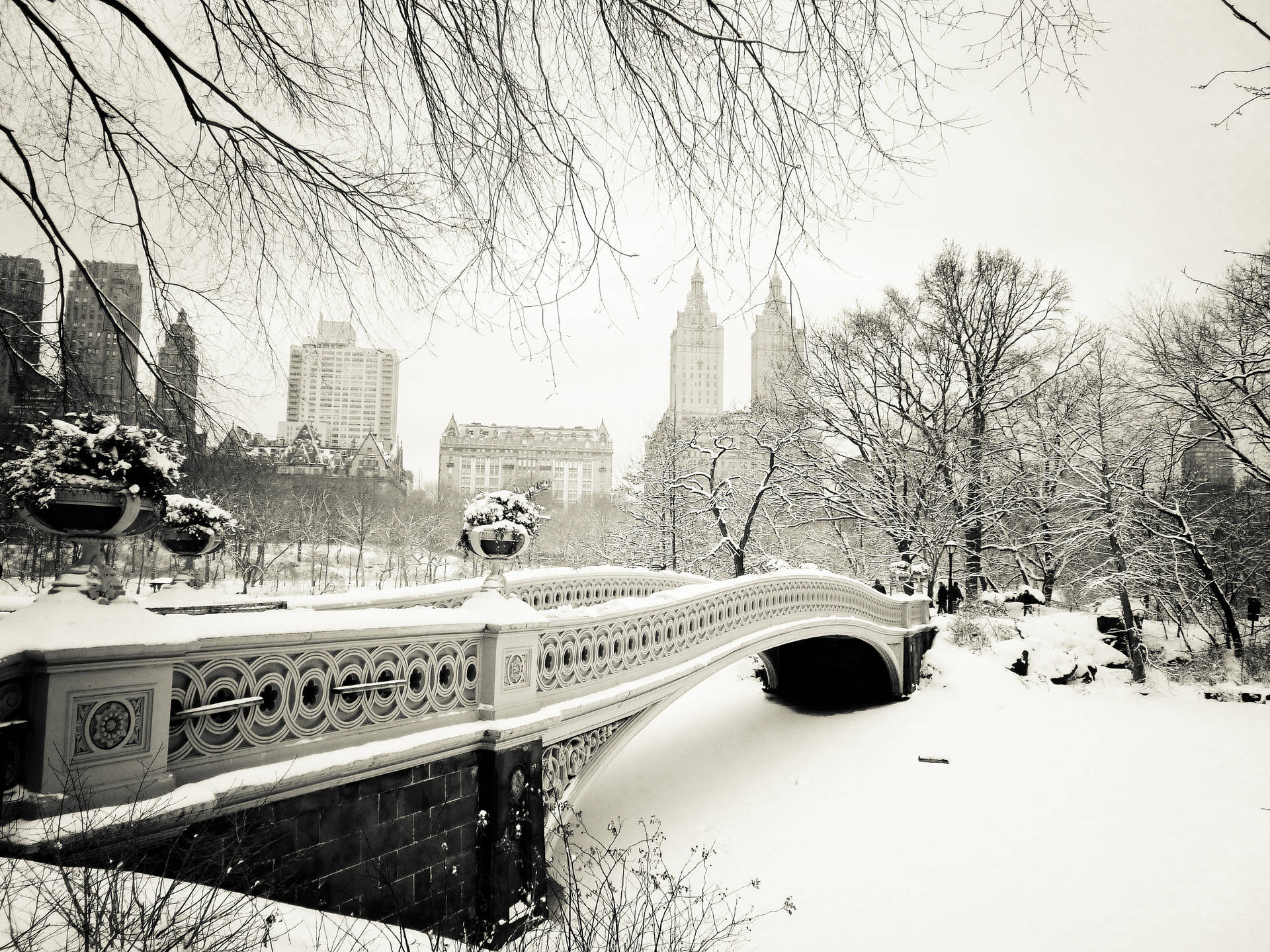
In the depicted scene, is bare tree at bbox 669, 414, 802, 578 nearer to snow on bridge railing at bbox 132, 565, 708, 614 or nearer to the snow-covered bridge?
snow on bridge railing at bbox 132, 565, 708, 614

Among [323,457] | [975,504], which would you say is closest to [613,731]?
[975,504]

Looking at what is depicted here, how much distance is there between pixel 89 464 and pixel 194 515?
4207mm

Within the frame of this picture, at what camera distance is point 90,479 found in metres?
3.07

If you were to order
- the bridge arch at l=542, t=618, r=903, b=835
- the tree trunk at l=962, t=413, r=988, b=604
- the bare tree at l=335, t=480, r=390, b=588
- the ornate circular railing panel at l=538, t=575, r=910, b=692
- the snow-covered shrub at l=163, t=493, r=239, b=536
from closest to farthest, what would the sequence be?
the bridge arch at l=542, t=618, r=903, b=835
the ornate circular railing panel at l=538, t=575, r=910, b=692
the snow-covered shrub at l=163, t=493, r=239, b=536
the tree trunk at l=962, t=413, r=988, b=604
the bare tree at l=335, t=480, r=390, b=588

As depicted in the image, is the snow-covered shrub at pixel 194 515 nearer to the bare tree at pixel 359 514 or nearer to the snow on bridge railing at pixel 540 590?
the snow on bridge railing at pixel 540 590

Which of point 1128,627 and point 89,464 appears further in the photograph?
point 1128,627


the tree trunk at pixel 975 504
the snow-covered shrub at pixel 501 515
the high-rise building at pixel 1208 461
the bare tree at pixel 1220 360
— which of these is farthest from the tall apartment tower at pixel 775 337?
the tree trunk at pixel 975 504

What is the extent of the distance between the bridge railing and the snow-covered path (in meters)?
3.76

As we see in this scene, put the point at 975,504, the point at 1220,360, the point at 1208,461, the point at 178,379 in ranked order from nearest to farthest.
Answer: the point at 178,379, the point at 1220,360, the point at 1208,461, the point at 975,504

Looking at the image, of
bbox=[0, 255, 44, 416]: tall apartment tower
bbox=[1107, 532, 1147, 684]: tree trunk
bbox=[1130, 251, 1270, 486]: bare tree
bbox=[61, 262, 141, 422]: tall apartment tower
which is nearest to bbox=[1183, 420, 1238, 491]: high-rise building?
bbox=[1130, 251, 1270, 486]: bare tree

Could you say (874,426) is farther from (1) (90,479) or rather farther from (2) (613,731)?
(1) (90,479)

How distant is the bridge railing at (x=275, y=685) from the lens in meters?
2.80

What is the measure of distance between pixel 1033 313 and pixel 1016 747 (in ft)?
49.3

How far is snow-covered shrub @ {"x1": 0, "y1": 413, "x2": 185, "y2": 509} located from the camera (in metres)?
2.99
